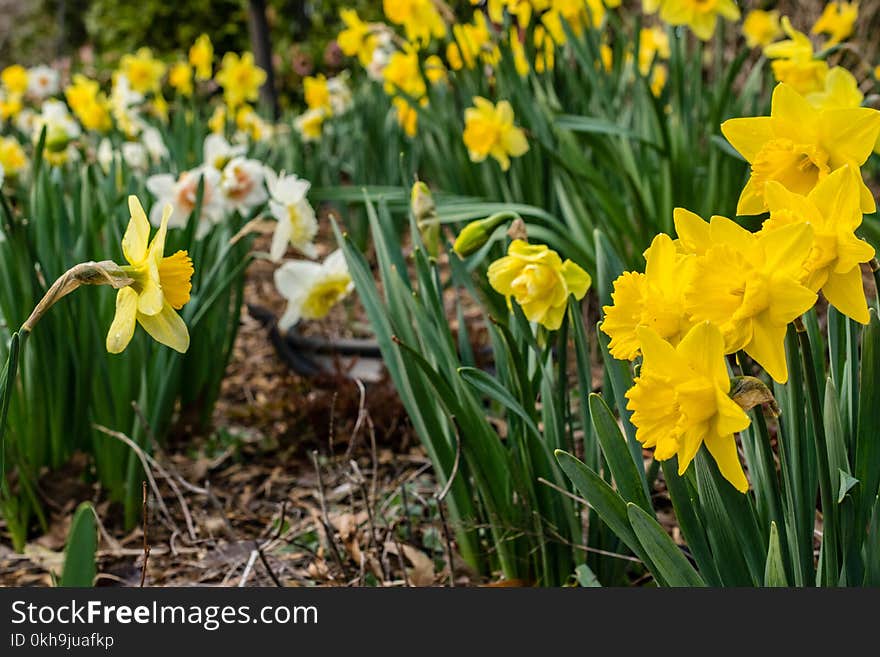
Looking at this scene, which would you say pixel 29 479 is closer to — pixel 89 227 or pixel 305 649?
pixel 89 227

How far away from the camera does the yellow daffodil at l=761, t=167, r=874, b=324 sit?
75 cm

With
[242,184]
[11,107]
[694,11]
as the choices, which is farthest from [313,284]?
[11,107]

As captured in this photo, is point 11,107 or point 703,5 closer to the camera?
point 703,5

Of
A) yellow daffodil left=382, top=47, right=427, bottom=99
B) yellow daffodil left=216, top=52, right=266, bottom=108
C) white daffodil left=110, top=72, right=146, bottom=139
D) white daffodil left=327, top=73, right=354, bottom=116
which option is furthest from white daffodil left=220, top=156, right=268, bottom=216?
white daffodil left=327, top=73, right=354, bottom=116

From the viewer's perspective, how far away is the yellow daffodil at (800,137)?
87 centimetres

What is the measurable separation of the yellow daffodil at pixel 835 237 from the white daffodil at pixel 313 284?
1212 mm

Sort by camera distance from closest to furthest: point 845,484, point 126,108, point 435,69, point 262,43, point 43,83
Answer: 1. point 845,484
2. point 435,69
3. point 126,108
4. point 43,83
5. point 262,43

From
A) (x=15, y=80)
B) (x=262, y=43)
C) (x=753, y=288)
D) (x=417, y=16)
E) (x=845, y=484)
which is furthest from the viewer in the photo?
(x=262, y=43)

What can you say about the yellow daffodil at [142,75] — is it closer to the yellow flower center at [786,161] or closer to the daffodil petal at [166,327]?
the daffodil petal at [166,327]

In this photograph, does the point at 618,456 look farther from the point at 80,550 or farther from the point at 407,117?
the point at 407,117

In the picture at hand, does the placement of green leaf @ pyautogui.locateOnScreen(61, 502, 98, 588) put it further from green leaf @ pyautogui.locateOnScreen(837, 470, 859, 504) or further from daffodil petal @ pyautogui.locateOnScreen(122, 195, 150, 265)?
green leaf @ pyautogui.locateOnScreen(837, 470, 859, 504)

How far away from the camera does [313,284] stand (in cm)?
192

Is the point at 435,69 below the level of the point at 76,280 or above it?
above

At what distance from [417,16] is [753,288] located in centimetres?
231
